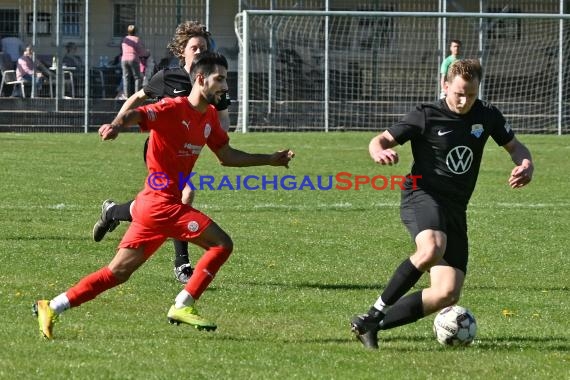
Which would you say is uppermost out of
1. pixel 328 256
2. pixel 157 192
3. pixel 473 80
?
pixel 473 80

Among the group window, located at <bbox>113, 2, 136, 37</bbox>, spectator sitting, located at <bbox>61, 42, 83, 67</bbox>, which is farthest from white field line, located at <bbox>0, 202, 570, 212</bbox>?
window, located at <bbox>113, 2, 136, 37</bbox>

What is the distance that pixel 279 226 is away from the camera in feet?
41.7

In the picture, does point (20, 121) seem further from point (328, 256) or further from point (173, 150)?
→ point (173, 150)

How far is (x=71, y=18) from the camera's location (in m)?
28.2

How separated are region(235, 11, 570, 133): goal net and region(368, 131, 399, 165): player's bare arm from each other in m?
20.6

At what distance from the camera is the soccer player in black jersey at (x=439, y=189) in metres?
6.80

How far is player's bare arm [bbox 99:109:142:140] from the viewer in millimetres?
6477

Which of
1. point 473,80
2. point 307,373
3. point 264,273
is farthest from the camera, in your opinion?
point 264,273

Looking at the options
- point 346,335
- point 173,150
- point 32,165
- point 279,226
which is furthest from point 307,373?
point 32,165

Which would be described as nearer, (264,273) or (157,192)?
(157,192)

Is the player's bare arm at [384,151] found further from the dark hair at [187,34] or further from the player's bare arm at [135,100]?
the player's bare arm at [135,100]

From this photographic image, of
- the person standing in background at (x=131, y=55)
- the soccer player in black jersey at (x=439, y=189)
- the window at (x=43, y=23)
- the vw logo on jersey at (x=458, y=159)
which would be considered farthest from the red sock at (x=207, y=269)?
the window at (x=43, y=23)

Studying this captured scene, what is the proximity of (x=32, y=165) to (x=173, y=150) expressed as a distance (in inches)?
466

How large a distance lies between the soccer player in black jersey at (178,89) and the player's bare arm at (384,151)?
2.30 m
